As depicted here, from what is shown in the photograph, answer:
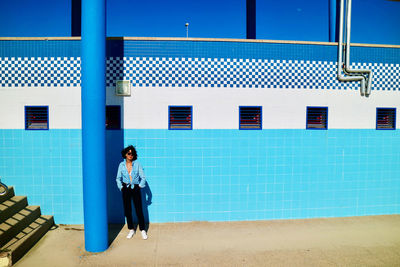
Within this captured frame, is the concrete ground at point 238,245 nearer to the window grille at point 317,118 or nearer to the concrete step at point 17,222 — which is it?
the concrete step at point 17,222

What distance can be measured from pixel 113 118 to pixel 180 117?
1.40 m

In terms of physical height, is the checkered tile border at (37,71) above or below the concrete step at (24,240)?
above

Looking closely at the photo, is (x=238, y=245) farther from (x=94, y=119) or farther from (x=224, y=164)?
(x=94, y=119)

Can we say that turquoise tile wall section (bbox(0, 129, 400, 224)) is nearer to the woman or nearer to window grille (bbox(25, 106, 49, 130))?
window grille (bbox(25, 106, 49, 130))

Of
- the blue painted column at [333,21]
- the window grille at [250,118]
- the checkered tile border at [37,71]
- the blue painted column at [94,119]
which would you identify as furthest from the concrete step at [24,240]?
the blue painted column at [333,21]

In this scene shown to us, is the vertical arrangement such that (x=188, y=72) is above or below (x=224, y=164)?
above

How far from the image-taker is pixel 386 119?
5.25 meters

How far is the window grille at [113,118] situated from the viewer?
466 cm

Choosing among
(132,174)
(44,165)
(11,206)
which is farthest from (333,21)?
(11,206)

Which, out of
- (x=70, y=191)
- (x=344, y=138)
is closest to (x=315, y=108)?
(x=344, y=138)

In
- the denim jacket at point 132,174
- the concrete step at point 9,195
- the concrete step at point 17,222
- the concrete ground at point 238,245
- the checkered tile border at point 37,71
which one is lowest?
the concrete ground at point 238,245

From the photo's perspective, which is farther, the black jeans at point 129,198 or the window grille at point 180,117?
the window grille at point 180,117

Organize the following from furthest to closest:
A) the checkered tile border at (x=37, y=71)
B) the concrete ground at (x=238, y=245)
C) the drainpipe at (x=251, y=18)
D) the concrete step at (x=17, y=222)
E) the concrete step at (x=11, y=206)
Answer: the drainpipe at (x=251, y=18) < the checkered tile border at (x=37, y=71) < the concrete step at (x=11, y=206) < the concrete step at (x=17, y=222) < the concrete ground at (x=238, y=245)

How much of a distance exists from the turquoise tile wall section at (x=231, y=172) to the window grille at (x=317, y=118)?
0.65 feet
